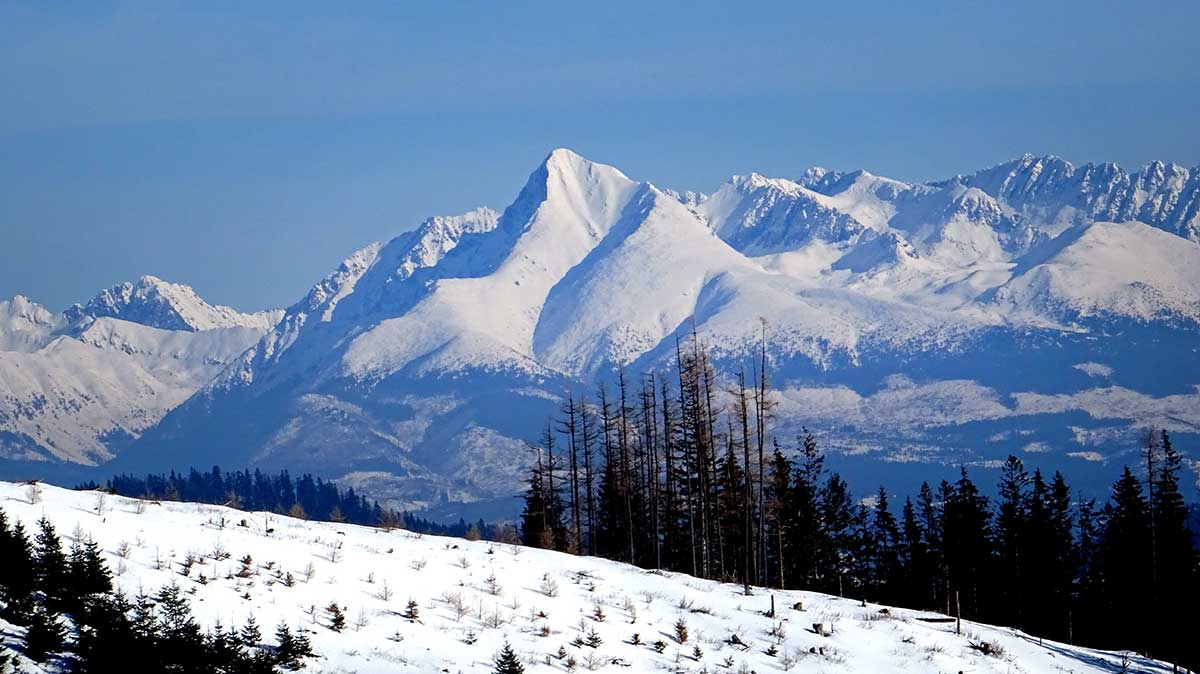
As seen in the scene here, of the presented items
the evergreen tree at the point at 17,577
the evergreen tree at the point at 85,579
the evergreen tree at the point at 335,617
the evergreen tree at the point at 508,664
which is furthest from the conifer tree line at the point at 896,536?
the evergreen tree at the point at 17,577

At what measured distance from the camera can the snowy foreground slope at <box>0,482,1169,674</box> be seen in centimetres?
2619

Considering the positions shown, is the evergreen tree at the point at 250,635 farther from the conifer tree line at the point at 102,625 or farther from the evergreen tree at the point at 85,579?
the evergreen tree at the point at 85,579

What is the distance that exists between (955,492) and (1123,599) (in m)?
17.1

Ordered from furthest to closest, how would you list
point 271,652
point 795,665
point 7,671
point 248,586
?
1. point 795,665
2. point 248,586
3. point 271,652
4. point 7,671

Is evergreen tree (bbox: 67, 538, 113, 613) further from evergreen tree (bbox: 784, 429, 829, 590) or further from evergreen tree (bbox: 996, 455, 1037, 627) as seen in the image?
evergreen tree (bbox: 996, 455, 1037, 627)

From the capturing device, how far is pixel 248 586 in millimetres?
26875

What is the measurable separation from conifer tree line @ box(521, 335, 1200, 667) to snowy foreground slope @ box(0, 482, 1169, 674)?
2674 cm

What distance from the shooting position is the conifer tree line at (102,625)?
2186 centimetres

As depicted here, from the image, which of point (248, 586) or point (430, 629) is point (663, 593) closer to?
point (430, 629)

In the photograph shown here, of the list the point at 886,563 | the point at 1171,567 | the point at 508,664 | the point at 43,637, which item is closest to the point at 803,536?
the point at 886,563

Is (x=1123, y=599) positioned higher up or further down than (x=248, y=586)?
further down

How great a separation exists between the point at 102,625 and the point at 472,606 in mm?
8632

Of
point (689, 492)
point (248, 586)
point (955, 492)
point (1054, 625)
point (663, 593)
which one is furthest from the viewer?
point (955, 492)

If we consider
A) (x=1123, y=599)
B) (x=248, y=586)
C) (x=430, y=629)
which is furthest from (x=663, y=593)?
(x=1123, y=599)
